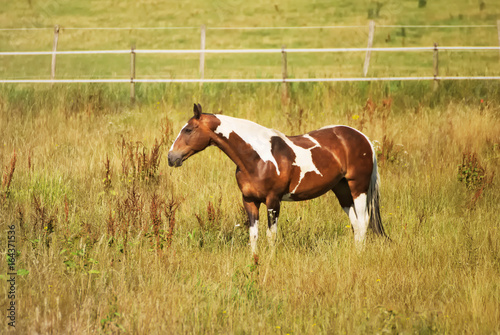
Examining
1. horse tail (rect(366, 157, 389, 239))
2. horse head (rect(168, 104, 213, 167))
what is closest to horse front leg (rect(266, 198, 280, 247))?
horse head (rect(168, 104, 213, 167))

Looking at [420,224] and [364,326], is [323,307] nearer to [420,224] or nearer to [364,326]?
[364,326]

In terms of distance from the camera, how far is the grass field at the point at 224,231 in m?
4.08

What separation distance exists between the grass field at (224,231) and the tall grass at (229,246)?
0.06 feet

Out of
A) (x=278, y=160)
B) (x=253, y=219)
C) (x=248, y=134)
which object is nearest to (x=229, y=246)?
(x=253, y=219)

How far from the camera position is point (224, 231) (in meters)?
5.81

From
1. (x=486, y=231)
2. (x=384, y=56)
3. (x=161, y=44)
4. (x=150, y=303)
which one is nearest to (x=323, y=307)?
(x=150, y=303)

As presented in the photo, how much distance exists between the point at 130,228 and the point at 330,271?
1.81 meters

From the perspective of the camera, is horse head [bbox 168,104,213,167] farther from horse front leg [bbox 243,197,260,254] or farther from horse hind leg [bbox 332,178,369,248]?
horse hind leg [bbox 332,178,369,248]

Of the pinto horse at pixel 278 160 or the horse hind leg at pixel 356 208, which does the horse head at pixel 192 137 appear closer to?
the pinto horse at pixel 278 160

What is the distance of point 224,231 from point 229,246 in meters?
0.42

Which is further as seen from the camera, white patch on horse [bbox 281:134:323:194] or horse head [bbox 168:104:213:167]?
white patch on horse [bbox 281:134:323:194]

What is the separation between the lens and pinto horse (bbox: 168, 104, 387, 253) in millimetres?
5098

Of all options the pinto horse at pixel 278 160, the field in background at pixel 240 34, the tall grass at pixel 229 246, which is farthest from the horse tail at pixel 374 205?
the field in background at pixel 240 34

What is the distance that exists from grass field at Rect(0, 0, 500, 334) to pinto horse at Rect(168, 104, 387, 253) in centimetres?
36
